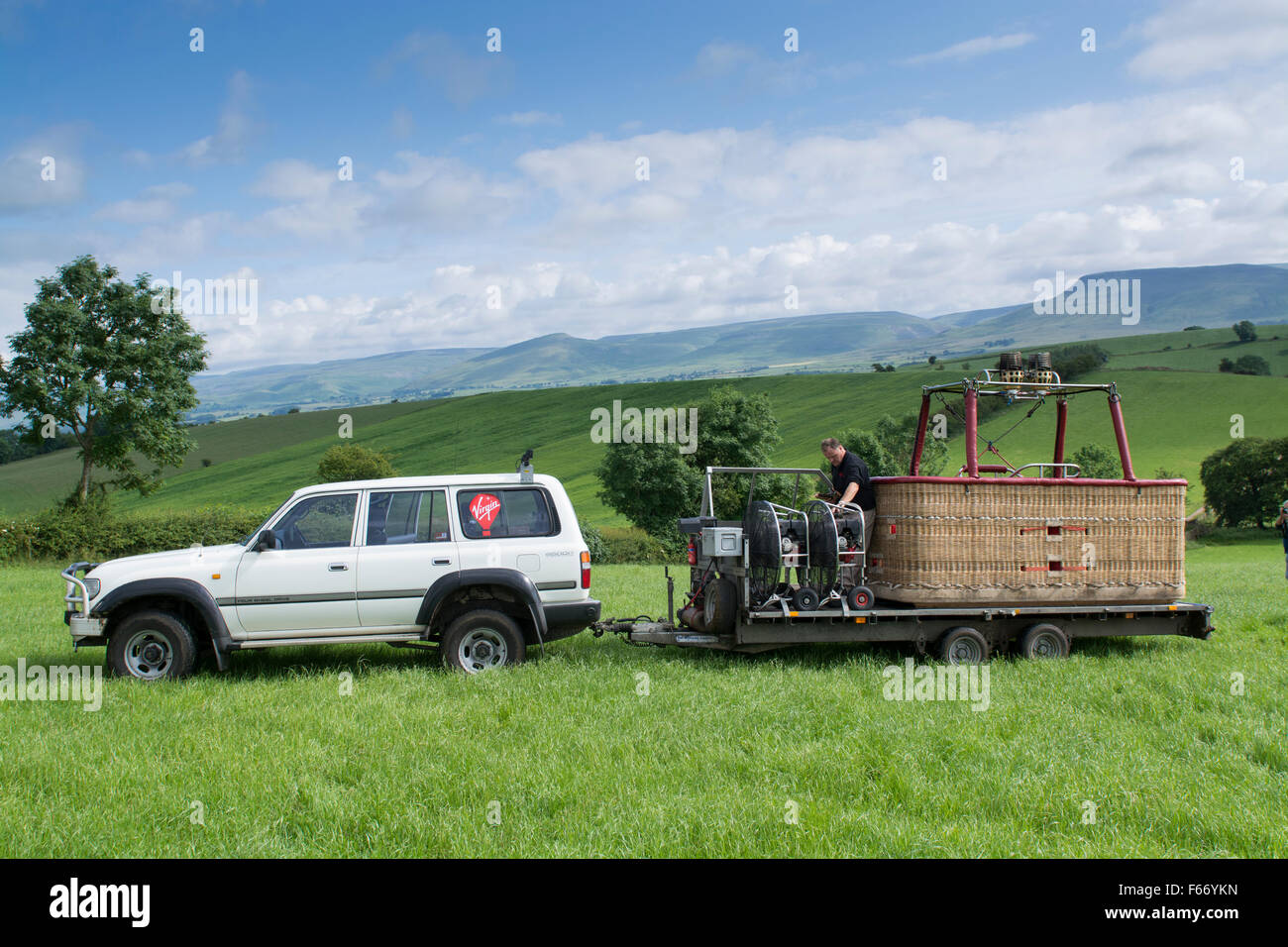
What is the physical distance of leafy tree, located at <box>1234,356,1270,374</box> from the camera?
311 feet

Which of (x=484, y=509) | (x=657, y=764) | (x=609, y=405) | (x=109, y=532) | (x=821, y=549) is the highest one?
(x=609, y=405)

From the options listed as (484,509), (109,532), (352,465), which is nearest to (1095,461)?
(352,465)

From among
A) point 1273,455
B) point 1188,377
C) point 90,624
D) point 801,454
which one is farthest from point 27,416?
point 1188,377

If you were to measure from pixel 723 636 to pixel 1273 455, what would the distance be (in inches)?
2764

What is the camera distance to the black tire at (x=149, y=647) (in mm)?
9188

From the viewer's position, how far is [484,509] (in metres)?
9.83

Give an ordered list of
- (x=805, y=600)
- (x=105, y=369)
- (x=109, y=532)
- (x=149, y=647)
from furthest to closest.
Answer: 1. (x=105, y=369)
2. (x=109, y=532)
3. (x=805, y=600)
4. (x=149, y=647)

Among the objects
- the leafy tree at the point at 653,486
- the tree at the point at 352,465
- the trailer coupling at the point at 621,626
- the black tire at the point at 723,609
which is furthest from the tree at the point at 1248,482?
the black tire at the point at 723,609

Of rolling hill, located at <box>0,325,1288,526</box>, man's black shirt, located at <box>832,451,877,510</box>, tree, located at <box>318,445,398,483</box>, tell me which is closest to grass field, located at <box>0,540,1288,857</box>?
man's black shirt, located at <box>832,451,877,510</box>

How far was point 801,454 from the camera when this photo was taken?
264 feet

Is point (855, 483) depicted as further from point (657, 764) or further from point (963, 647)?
point (657, 764)

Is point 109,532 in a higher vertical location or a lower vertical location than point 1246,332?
lower

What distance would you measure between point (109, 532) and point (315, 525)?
1039 inches
